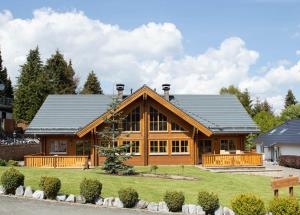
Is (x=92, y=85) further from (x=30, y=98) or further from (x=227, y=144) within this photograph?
(x=227, y=144)

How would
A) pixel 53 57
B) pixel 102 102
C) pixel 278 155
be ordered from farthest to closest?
pixel 53 57, pixel 278 155, pixel 102 102

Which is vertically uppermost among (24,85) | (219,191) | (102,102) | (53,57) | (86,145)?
(53,57)

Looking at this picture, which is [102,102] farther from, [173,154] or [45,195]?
[45,195]

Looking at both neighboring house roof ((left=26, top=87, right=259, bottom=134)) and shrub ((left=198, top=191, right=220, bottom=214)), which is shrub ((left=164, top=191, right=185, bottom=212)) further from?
neighboring house roof ((left=26, top=87, right=259, bottom=134))

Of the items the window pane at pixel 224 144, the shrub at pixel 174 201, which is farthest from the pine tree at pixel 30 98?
the shrub at pixel 174 201

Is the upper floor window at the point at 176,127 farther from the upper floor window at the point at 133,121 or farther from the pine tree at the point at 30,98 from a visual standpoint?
the pine tree at the point at 30,98

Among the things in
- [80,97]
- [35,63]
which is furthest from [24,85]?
[80,97]

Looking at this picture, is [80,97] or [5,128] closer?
[80,97]

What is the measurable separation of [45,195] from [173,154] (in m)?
19.9

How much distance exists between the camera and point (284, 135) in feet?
152

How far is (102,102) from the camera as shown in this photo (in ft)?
134

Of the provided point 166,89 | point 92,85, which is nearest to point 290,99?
point 92,85

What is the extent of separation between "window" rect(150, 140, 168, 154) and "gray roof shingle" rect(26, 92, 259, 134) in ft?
12.1

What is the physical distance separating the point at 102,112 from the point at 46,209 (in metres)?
23.0
